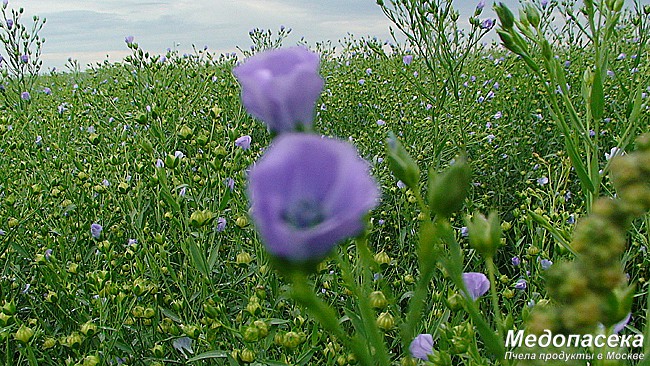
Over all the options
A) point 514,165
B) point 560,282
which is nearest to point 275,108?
point 560,282

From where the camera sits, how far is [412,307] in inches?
18.8

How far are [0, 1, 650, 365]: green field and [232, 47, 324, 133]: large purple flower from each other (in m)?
0.11

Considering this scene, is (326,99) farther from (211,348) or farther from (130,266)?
(211,348)

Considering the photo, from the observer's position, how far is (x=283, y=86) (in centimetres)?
44

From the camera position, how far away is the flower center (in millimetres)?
359

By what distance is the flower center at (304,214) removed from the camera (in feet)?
1.18

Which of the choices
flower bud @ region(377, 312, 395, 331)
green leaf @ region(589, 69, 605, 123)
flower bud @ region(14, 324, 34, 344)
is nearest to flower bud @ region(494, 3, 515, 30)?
green leaf @ region(589, 69, 605, 123)

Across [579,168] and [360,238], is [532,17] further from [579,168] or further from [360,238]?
[360,238]

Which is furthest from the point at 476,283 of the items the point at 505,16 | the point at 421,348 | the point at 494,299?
the point at 505,16

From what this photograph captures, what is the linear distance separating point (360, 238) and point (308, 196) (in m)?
0.11

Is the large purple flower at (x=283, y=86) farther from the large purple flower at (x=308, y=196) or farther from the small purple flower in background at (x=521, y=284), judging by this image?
the small purple flower in background at (x=521, y=284)

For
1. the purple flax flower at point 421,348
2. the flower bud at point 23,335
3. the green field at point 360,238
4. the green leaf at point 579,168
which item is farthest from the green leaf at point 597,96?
the flower bud at point 23,335

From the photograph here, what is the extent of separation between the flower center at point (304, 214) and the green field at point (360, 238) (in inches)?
1.2

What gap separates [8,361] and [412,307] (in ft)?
4.13
